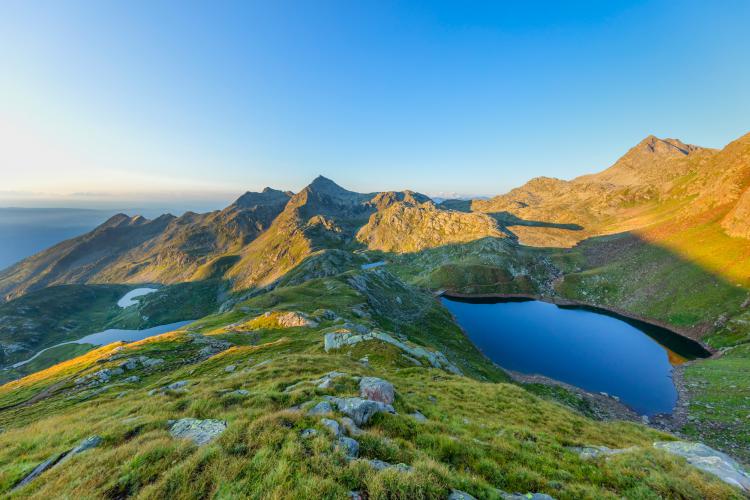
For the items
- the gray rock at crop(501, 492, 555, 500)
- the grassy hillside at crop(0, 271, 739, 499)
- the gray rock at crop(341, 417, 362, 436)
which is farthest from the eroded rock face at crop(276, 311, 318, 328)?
the gray rock at crop(501, 492, 555, 500)

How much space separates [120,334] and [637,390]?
810 ft

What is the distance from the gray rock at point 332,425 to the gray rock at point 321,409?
1077mm

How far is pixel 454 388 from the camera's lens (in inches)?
1024

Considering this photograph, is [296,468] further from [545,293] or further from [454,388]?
[545,293]

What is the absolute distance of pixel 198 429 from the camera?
1251 centimetres

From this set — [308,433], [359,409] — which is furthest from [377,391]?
[308,433]

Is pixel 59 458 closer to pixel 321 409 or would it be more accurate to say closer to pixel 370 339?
pixel 321 409

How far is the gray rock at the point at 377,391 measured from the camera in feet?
57.7

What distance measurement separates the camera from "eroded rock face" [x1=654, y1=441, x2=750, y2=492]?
1298cm

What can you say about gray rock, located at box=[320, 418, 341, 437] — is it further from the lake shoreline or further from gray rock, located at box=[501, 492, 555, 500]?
the lake shoreline

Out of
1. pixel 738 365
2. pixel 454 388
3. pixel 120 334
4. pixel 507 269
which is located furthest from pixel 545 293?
pixel 120 334

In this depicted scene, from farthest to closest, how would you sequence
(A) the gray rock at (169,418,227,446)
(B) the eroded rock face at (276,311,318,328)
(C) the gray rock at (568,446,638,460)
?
(B) the eroded rock face at (276,311,318,328), (C) the gray rock at (568,446,638,460), (A) the gray rock at (169,418,227,446)

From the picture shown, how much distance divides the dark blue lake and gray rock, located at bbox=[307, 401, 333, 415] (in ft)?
226

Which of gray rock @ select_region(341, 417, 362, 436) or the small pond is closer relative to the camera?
gray rock @ select_region(341, 417, 362, 436)
